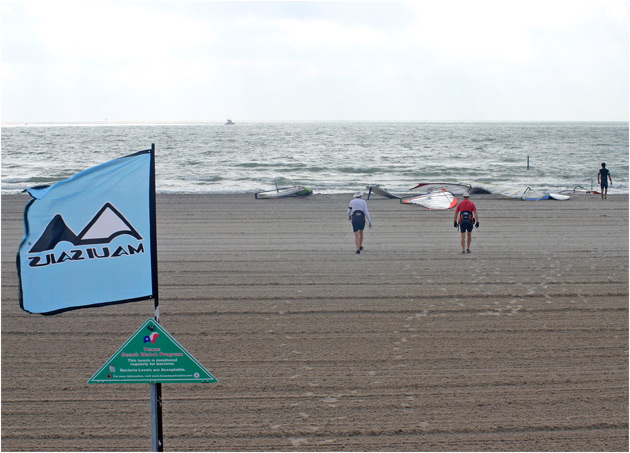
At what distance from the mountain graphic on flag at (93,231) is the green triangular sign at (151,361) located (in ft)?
2.50

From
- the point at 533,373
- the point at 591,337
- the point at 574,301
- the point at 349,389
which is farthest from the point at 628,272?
the point at 349,389

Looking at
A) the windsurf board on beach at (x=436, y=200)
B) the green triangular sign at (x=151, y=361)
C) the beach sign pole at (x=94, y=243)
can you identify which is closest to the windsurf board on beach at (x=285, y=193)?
the windsurf board on beach at (x=436, y=200)

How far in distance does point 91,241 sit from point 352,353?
4218mm

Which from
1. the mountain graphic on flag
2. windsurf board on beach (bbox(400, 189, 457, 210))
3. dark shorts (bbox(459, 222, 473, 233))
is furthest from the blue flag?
windsurf board on beach (bbox(400, 189, 457, 210))

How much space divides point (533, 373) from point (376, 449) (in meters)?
2.62

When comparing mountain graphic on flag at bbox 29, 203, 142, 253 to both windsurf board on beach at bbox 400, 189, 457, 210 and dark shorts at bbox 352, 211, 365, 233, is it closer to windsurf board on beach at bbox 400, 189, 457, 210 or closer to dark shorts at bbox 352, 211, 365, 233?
dark shorts at bbox 352, 211, 365, 233

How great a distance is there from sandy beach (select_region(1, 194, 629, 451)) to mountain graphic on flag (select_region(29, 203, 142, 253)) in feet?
7.35

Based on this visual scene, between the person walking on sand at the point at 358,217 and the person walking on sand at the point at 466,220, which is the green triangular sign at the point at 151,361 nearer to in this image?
the person walking on sand at the point at 358,217

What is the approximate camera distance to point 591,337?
27.8 feet

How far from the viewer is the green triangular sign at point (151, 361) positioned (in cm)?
438

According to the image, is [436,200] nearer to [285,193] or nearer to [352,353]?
[285,193]

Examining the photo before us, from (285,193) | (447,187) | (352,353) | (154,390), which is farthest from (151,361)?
(447,187)

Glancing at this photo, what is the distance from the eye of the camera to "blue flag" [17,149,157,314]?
4.59m

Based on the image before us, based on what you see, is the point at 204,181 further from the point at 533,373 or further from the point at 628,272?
the point at 533,373
